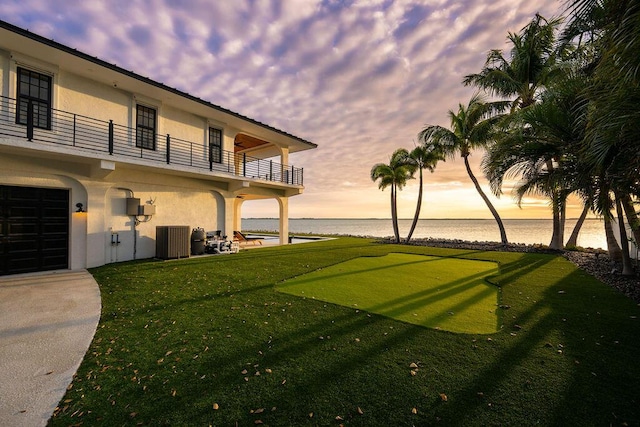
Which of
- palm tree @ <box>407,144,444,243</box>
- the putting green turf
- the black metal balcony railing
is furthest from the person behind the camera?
palm tree @ <box>407,144,444,243</box>

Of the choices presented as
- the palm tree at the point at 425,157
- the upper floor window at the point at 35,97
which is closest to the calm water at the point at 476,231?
the palm tree at the point at 425,157

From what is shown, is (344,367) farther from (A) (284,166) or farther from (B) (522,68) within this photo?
(B) (522,68)

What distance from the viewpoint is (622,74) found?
377cm

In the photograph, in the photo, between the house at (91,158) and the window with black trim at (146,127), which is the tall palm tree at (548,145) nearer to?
the house at (91,158)

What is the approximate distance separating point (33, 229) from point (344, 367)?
1179 cm

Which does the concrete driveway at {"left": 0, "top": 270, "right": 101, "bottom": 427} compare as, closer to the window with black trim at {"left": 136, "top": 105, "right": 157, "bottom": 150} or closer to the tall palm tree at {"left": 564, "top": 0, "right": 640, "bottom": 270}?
the window with black trim at {"left": 136, "top": 105, "right": 157, "bottom": 150}

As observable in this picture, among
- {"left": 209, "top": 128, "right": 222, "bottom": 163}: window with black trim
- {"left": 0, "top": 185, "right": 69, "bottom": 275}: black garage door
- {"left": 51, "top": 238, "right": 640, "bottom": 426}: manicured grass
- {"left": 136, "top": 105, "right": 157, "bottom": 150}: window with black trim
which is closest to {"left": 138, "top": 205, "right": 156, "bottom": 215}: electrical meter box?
{"left": 0, "top": 185, "right": 69, "bottom": 275}: black garage door

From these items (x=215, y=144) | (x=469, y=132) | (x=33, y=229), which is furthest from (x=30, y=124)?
(x=469, y=132)

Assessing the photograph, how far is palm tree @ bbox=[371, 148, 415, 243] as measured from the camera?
21562 millimetres

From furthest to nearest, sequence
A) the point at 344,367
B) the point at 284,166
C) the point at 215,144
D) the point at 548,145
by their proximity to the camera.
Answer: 1. the point at 284,166
2. the point at 215,144
3. the point at 548,145
4. the point at 344,367

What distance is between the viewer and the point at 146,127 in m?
12.0

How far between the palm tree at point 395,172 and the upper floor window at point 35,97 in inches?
753

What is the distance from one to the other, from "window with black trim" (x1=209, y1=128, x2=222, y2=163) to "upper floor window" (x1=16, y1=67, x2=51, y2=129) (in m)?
6.37

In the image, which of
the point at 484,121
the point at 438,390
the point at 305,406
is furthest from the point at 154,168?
the point at 484,121
